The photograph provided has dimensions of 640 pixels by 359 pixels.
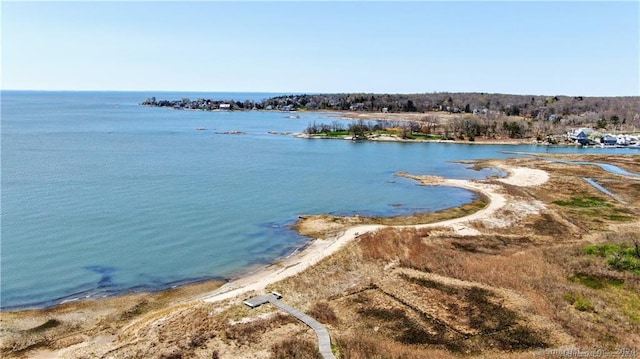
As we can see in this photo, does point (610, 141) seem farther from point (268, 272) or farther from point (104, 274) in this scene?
point (104, 274)

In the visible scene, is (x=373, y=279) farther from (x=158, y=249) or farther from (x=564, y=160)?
(x=564, y=160)

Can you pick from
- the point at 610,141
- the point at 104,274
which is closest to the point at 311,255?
the point at 104,274

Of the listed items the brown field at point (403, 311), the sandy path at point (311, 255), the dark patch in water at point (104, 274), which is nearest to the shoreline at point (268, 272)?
the sandy path at point (311, 255)

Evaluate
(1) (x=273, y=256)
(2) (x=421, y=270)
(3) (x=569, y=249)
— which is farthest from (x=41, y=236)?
(3) (x=569, y=249)

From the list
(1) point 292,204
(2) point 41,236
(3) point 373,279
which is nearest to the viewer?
(3) point 373,279

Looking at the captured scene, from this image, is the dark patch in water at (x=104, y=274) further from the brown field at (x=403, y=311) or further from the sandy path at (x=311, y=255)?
the sandy path at (x=311, y=255)
